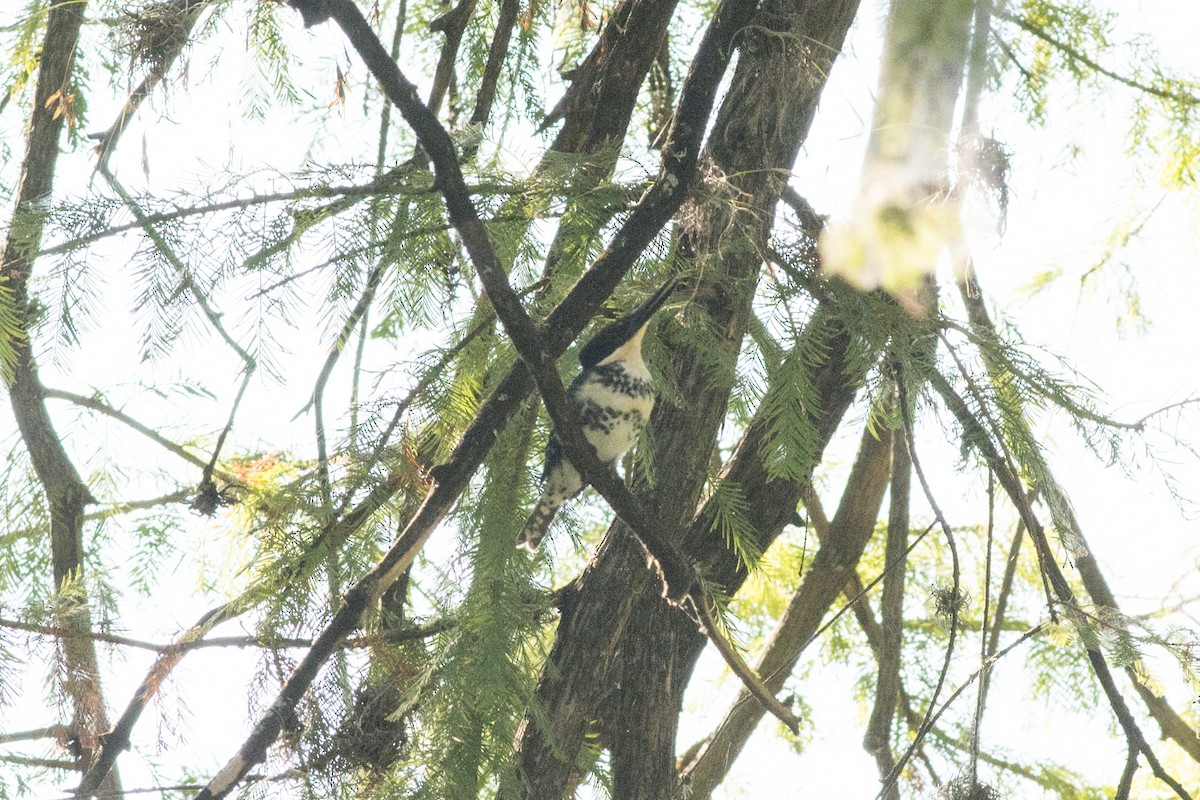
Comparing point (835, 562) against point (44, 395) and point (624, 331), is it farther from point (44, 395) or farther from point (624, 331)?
point (44, 395)

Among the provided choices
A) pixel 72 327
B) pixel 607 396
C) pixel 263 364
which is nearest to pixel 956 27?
pixel 263 364

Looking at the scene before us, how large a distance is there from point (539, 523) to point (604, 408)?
0.37 m

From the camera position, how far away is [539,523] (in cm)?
296

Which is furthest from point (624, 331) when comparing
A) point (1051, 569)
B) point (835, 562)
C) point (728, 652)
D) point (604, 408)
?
point (835, 562)

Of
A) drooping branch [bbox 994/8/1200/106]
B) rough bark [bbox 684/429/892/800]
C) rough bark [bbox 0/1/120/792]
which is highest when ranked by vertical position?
drooping branch [bbox 994/8/1200/106]

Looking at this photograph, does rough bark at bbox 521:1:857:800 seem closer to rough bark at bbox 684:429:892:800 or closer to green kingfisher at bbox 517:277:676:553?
green kingfisher at bbox 517:277:676:553

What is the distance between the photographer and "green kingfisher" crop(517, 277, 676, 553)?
9.28 ft

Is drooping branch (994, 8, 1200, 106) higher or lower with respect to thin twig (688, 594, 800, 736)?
higher

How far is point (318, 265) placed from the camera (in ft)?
6.31

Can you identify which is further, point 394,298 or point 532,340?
point 394,298

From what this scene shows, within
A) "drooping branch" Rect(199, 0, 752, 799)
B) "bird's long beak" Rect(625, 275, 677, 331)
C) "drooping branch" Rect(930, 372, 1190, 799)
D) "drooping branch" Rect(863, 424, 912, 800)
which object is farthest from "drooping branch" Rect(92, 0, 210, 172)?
"drooping branch" Rect(863, 424, 912, 800)

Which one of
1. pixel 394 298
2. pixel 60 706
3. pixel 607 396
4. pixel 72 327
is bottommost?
pixel 60 706

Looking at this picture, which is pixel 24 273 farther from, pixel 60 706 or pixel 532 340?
pixel 532 340

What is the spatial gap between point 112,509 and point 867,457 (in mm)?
2417
